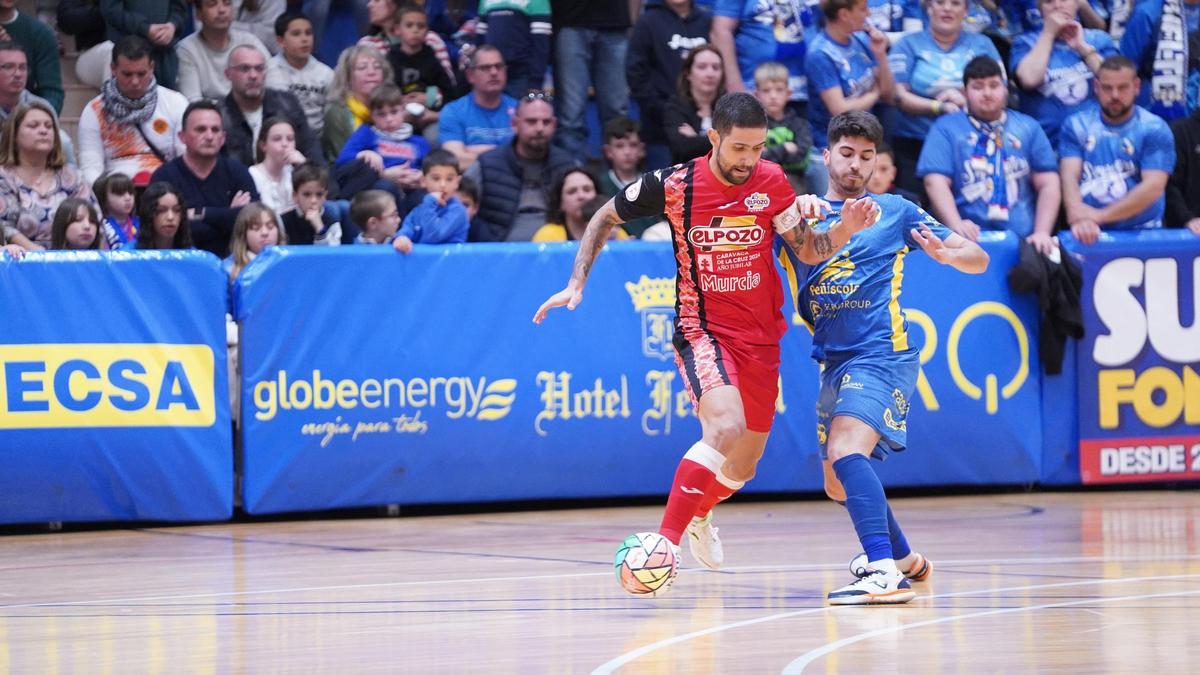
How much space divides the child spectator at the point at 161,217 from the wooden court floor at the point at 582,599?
2.01 metres

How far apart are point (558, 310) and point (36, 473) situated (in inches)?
141

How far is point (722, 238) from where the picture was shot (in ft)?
26.6

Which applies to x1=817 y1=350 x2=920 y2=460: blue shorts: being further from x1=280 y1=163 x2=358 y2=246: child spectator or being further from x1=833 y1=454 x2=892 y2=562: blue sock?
x1=280 y1=163 x2=358 y2=246: child spectator

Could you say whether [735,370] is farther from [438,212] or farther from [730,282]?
[438,212]

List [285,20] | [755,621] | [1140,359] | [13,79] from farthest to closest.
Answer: [285,20] → [13,79] → [1140,359] → [755,621]

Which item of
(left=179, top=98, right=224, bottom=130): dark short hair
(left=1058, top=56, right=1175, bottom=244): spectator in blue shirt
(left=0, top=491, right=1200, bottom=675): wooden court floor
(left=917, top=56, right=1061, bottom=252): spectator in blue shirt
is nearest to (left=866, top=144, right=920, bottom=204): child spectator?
(left=917, top=56, right=1061, bottom=252): spectator in blue shirt

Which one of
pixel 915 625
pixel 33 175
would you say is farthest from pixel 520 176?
pixel 915 625

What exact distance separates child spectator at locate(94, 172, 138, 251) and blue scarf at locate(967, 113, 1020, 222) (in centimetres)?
608

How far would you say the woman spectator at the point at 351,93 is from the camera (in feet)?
44.9

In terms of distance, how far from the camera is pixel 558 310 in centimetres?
1177

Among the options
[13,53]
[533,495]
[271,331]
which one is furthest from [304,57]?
[533,495]


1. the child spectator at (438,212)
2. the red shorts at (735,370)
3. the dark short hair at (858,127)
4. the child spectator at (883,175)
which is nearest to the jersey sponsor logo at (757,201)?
the dark short hair at (858,127)

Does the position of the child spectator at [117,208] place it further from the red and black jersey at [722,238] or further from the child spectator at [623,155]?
the red and black jersey at [722,238]

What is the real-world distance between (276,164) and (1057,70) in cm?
642
